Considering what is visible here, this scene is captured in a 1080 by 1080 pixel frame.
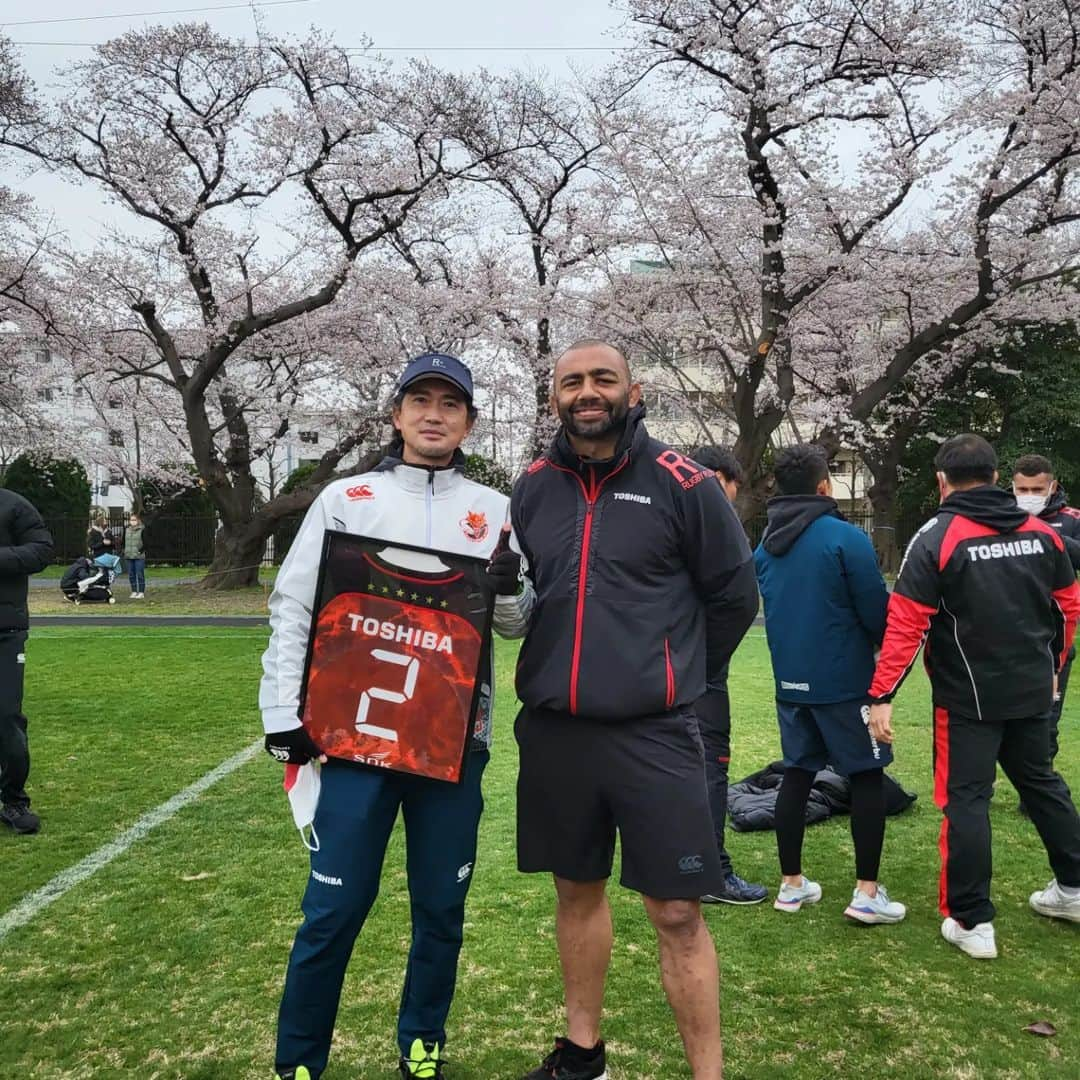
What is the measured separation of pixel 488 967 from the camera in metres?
3.42

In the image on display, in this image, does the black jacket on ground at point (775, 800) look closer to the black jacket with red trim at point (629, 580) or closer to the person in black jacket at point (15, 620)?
the black jacket with red trim at point (629, 580)

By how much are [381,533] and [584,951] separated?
1.30 metres

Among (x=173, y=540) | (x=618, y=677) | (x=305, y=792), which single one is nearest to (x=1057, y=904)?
(x=618, y=677)

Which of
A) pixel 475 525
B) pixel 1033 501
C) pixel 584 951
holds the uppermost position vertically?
pixel 1033 501

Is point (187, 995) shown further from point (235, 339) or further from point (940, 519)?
point (235, 339)

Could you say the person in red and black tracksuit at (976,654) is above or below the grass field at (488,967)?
above

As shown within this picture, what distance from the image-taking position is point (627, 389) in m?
2.58

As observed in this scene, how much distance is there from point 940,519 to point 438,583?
2.08 meters

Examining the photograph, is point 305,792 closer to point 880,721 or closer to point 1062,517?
point 880,721

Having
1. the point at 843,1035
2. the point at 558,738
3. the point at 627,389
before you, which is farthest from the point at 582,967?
the point at 627,389

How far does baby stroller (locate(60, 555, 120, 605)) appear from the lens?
63.8 feet

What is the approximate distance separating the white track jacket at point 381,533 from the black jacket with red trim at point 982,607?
1.64 metres

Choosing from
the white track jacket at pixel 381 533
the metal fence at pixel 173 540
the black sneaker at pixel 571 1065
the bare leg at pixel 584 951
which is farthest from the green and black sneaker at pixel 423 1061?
the metal fence at pixel 173 540

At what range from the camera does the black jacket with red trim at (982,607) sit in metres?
3.48
